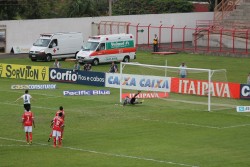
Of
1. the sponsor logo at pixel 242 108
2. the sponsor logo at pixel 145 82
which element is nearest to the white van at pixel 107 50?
the sponsor logo at pixel 145 82

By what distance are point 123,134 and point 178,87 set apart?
11.4m

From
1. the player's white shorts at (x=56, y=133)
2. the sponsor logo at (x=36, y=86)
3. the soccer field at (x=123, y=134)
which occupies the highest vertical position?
the player's white shorts at (x=56, y=133)

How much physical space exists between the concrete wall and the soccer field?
2308 centimetres

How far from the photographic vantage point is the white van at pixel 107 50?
72.9 meters

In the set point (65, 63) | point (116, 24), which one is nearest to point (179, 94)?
point (65, 63)

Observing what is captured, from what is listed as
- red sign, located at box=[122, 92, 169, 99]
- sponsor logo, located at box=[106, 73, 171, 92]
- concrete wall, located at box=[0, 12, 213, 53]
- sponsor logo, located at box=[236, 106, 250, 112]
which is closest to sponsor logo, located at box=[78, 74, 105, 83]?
sponsor logo, located at box=[106, 73, 171, 92]

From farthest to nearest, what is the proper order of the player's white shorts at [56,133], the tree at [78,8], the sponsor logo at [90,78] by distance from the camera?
the tree at [78,8] → the sponsor logo at [90,78] → the player's white shorts at [56,133]

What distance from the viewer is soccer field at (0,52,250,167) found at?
113ft

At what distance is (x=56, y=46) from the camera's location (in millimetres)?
75562

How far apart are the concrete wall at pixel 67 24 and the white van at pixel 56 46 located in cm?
544

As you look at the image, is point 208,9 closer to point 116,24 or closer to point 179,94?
point 116,24

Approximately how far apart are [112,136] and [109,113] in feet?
25.3

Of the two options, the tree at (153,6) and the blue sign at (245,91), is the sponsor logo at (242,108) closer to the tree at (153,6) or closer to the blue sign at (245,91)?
the blue sign at (245,91)

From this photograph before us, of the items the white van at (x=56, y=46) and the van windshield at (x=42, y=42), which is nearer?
the white van at (x=56, y=46)
